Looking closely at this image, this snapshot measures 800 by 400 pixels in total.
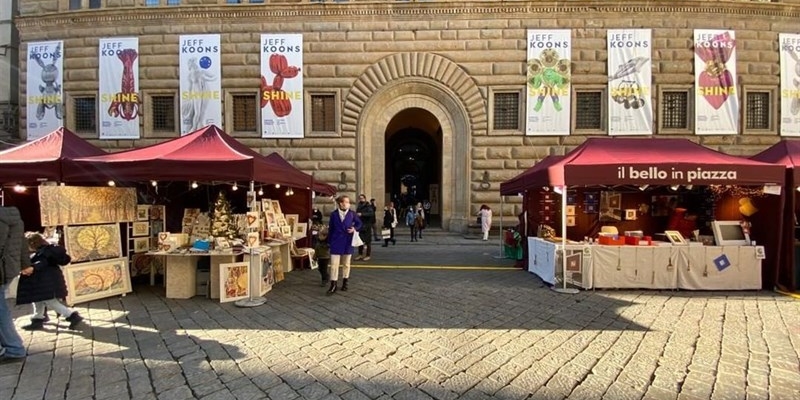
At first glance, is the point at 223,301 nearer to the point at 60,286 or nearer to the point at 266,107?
the point at 60,286

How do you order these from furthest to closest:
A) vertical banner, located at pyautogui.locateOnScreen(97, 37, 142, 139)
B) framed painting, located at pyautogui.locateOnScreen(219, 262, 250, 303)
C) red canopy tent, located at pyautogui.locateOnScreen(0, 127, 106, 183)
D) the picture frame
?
vertical banner, located at pyautogui.locateOnScreen(97, 37, 142, 139)
the picture frame
red canopy tent, located at pyautogui.locateOnScreen(0, 127, 106, 183)
framed painting, located at pyautogui.locateOnScreen(219, 262, 250, 303)

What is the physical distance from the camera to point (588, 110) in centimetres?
1783

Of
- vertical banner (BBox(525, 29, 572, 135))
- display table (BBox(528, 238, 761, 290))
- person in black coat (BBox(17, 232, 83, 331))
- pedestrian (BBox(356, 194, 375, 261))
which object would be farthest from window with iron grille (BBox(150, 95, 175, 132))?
display table (BBox(528, 238, 761, 290))

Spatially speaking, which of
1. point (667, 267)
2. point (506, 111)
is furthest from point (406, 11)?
point (667, 267)

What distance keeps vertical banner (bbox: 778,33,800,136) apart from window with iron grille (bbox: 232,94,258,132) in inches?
890

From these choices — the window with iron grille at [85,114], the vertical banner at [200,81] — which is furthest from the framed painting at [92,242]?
the window with iron grille at [85,114]

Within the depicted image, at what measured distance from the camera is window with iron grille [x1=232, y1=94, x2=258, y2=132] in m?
18.4

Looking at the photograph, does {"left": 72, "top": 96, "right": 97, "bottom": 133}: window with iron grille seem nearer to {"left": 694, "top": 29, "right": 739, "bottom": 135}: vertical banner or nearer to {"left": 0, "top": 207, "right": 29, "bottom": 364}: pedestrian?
{"left": 0, "top": 207, "right": 29, "bottom": 364}: pedestrian

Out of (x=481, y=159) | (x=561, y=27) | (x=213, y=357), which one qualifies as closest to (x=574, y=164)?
(x=213, y=357)

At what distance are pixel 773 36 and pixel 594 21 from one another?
7.77 metres

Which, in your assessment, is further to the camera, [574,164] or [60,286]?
[574,164]

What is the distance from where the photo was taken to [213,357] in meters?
4.45

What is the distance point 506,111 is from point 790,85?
39.2 feet

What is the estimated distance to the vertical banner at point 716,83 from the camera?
17.4m
